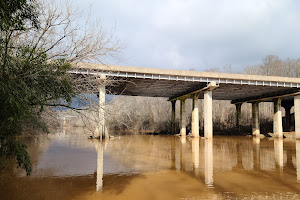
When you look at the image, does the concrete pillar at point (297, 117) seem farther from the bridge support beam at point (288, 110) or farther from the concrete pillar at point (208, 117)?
the concrete pillar at point (208, 117)

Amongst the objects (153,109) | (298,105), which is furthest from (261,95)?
(153,109)

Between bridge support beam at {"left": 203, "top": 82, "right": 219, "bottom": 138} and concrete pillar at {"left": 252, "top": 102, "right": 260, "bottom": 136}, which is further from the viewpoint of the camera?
concrete pillar at {"left": 252, "top": 102, "right": 260, "bottom": 136}

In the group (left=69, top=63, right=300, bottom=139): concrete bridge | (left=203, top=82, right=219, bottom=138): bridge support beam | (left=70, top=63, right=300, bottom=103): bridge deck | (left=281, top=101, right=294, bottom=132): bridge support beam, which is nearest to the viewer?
(left=70, top=63, right=300, bottom=103): bridge deck

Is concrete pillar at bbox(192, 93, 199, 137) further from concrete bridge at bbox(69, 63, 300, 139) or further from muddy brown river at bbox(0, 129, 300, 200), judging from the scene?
muddy brown river at bbox(0, 129, 300, 200)

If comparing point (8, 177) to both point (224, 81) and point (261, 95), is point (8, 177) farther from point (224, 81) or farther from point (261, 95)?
point (261, 95)

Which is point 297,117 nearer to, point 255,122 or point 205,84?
point 255,122

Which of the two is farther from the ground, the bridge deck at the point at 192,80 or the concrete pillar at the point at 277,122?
the bridge deck at the point at 192,80

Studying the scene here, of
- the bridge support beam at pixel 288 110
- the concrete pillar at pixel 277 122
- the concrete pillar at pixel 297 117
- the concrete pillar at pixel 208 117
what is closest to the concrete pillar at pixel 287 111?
the bridge support beam at pixel 288 110

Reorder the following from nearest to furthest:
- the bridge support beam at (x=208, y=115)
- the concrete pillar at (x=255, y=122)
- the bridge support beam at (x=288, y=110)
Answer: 1. the bridge support beam at (x=208, y=115)
2. the concrete pillar at (x=255, y=122)
3. the bridge support beam at (x=288, y=110)

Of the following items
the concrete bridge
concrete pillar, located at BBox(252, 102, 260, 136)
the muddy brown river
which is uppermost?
the concrete bridge

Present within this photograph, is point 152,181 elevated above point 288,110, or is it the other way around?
point 288,110

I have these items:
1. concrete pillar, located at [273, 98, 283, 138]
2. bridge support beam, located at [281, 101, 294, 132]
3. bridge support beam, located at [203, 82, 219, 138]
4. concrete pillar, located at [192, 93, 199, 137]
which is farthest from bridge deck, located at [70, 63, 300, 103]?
bridge support beam, located at [281, 101, 294, 132]

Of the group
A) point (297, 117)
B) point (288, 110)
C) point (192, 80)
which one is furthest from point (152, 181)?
point (288, 110)

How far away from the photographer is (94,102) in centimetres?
762
